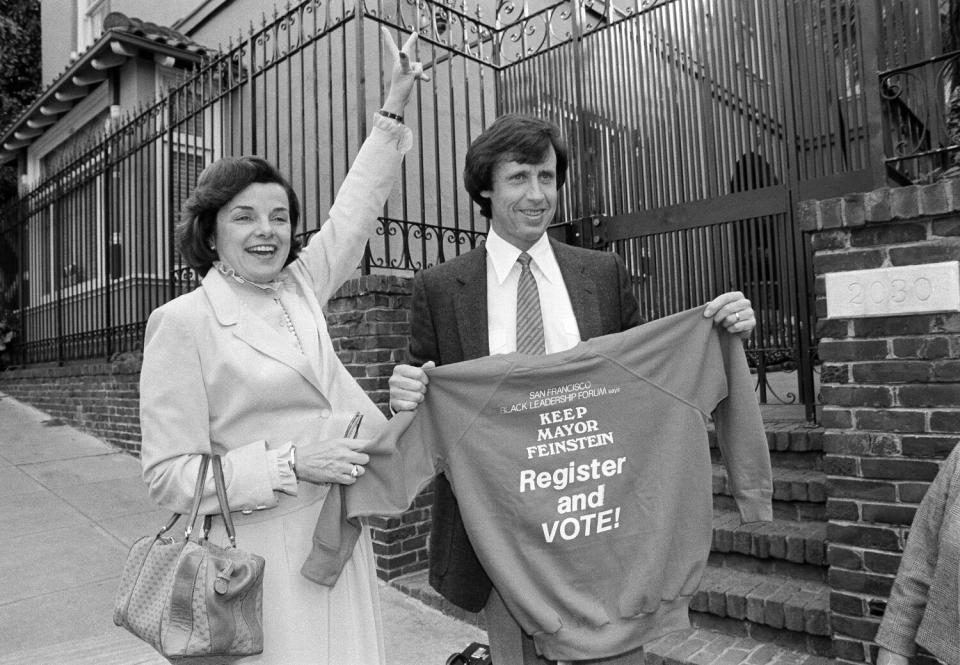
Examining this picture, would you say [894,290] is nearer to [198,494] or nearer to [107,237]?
[198,494]

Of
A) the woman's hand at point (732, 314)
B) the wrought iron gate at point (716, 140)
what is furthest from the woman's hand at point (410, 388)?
the wrought iron gate at point (716, 140)

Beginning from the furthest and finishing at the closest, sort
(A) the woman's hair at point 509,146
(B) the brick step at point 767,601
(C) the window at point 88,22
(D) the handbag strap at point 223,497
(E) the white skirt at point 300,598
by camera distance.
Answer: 1. (C) the window at point 88,22
2. (B) the brick step at point 767,601
3. (A) the woman's hair at point 509,146
4. (E) the white skirt at point 300,598
5. (D) the handbag strap at point 223,497

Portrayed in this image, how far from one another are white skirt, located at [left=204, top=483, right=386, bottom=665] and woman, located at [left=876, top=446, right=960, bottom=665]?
142 cm

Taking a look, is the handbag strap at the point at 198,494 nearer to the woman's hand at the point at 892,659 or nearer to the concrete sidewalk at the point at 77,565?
the woman's hand at the point at 892,659

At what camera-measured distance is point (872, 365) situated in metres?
2.70

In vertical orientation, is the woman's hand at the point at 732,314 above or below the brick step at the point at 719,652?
above

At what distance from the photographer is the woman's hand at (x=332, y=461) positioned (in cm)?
167

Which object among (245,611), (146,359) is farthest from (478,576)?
(146,359)

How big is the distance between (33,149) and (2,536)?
935cm

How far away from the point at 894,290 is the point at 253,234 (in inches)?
92.5

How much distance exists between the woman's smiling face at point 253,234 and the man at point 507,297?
455mm

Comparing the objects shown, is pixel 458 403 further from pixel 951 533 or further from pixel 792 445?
pixel 792 445

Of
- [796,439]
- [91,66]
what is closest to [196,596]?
[796,439]

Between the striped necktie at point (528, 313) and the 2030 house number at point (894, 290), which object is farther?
the 2030 house number at point (894, 290)
